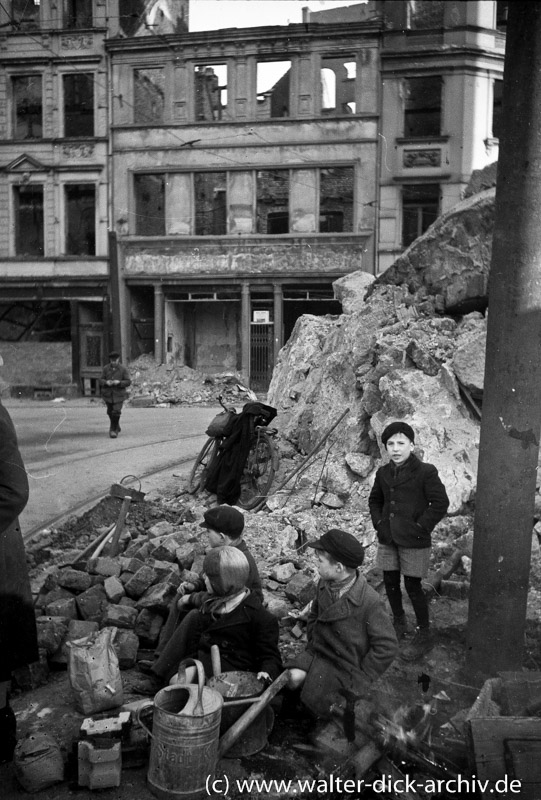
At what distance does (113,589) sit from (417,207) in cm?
1478

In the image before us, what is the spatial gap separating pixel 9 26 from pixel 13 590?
13.9ft

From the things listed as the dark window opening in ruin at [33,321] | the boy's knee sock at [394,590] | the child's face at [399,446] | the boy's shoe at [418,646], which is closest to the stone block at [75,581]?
the boy's knee sock at [394,590]

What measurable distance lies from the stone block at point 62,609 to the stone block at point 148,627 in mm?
447

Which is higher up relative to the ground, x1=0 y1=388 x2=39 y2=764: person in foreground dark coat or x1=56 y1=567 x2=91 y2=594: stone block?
x1=0 y1=388 x2=39 y2=764: person in foreground dark coat

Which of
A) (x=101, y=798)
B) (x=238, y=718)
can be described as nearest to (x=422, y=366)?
(x=238, y=718)

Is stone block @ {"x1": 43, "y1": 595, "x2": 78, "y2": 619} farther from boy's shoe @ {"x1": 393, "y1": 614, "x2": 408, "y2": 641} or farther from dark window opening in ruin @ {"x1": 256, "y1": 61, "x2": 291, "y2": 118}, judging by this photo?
dark window opening in ruin @ {"x1": 256, "y1": 61, "x2": 291, "y2": 118}

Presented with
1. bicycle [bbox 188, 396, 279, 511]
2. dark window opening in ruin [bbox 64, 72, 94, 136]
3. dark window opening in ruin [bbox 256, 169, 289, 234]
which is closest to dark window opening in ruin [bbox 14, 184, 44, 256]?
dark window opening in ruin [bbox 64, 72, 94, 136]

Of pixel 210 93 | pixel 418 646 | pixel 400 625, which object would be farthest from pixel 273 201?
pixel 418 646

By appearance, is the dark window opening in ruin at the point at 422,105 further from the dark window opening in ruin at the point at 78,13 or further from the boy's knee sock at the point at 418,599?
the boy's knee sock at the point at 418,599

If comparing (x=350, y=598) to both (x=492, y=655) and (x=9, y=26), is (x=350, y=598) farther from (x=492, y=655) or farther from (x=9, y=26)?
(x=9, y=26)

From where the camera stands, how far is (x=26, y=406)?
23.7ft

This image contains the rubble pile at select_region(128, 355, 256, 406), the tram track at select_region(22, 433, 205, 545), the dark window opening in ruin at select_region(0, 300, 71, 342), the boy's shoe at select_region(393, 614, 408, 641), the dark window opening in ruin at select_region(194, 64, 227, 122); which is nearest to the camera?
the boy's shoe at select_region(393, 614, 408, 641)

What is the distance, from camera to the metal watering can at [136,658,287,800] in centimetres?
283

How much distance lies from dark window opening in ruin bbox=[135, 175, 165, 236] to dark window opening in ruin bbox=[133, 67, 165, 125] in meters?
3.76
